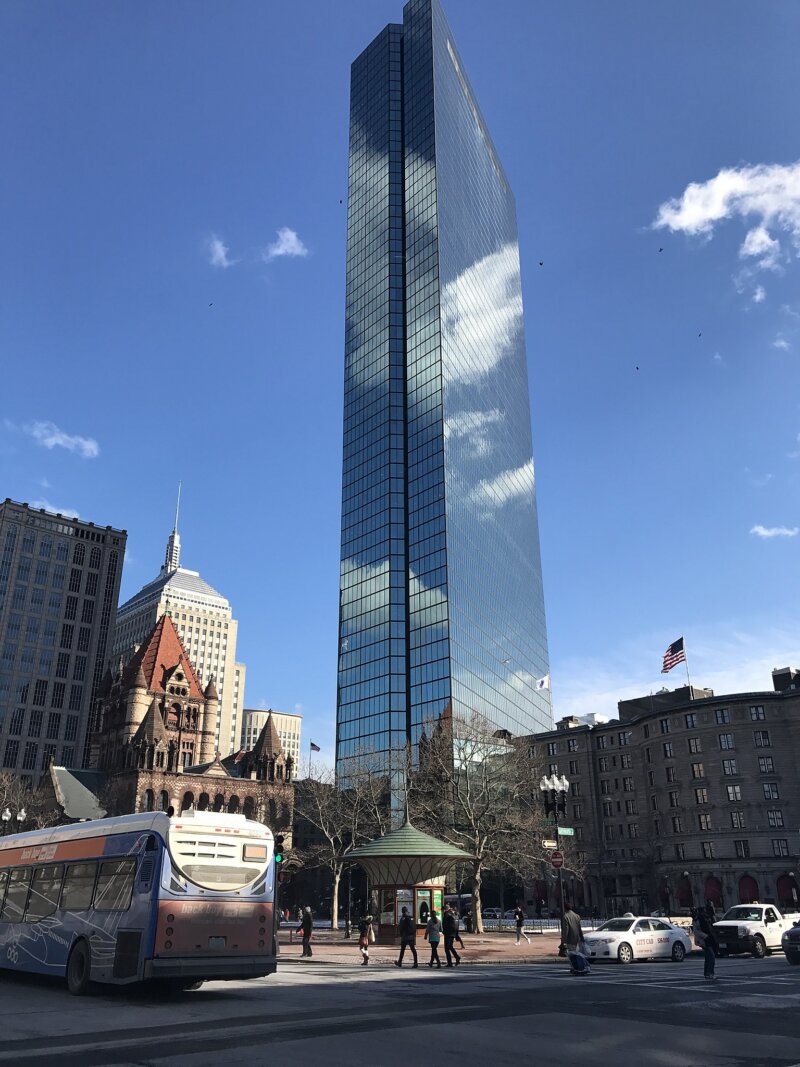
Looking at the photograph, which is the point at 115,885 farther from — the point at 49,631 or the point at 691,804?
the point at 49,631

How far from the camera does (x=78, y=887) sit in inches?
770

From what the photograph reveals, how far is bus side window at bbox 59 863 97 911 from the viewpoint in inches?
750

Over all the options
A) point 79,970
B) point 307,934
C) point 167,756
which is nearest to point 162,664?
point 167,756

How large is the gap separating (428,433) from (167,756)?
176 ft

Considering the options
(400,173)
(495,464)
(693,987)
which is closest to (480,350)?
(495,464)

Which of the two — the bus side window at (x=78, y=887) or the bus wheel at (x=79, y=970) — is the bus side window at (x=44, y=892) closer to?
the bus side window at (x=78, y=887)

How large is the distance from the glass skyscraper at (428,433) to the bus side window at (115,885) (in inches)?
3036

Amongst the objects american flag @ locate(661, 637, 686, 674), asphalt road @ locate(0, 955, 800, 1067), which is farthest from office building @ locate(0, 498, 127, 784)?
asphalt road @ locate(0, 955, 800, 1067)

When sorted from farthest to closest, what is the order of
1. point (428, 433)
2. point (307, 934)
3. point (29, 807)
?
point (428, 433) < point (29, 807) < point (307, 934)

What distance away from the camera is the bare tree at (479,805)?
50438 millimetres

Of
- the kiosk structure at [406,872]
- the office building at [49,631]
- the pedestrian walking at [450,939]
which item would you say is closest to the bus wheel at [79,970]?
the pedestrian walking at [450,939]

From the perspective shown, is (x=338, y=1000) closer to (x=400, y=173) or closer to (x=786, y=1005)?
(x=786, y=1005)

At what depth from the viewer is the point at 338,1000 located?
17.5 metres

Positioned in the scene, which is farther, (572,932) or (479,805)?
(479,805)
